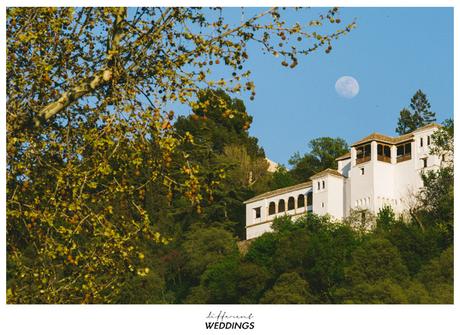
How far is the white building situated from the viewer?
45312 mm

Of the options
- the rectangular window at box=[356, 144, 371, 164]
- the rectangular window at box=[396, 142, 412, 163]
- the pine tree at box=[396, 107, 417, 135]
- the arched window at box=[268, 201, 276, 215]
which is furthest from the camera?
the pine tree at box=[396, 107, 417, 135]

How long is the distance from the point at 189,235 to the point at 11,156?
134 feet

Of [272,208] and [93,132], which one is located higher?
[272,208]

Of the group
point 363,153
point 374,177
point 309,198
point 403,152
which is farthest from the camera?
point 309,198

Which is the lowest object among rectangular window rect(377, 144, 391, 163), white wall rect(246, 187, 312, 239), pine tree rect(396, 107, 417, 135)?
white wall rect(246, 187, 312, 239)

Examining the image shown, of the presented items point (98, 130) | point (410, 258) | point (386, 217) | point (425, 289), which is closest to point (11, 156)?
point (98, 130)

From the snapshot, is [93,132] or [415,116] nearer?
[93,132]

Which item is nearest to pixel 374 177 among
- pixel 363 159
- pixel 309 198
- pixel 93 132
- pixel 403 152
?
pixel 363 159

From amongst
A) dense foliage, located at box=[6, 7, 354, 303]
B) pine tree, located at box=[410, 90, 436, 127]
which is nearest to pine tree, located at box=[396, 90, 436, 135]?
pine tree, located at box=[410, 90, 436, 127]

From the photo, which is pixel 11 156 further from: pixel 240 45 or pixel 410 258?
pixel 410 258

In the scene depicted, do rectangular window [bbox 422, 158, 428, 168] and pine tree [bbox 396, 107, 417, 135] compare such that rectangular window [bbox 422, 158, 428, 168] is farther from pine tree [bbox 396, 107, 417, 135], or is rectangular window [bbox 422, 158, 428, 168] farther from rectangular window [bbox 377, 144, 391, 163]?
pine tree [bbox 396, 107, 417, 135]

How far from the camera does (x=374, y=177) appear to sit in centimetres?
4553

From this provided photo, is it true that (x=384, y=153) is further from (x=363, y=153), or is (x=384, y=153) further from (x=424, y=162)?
(x=424, y=162)

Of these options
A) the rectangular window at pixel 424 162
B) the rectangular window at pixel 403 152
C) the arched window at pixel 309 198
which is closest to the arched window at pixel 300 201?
the arched window at pixel 309 198
